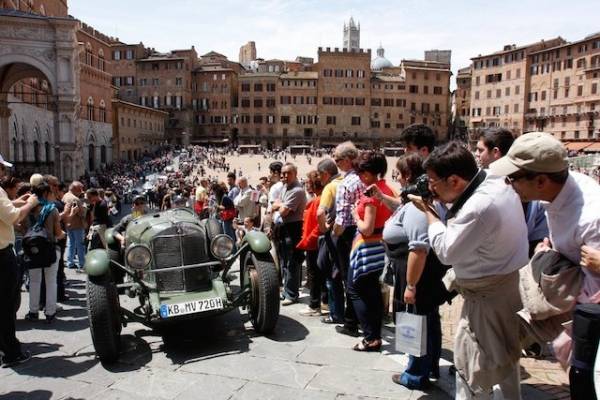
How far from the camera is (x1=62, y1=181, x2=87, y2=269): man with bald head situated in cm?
858

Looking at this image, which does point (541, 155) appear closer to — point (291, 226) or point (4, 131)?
point (291, 226)

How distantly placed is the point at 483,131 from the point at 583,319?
2834 millimetres

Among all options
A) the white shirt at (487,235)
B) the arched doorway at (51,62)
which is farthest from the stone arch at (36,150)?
the white shirt at (487,235)

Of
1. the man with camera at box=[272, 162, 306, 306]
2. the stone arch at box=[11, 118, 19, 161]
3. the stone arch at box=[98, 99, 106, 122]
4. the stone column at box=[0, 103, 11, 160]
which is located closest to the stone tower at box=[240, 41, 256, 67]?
the stone arch at box=[98, 99, 106, 122]

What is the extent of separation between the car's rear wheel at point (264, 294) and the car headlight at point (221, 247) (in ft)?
0.99

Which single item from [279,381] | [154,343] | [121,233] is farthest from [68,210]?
[279,381]

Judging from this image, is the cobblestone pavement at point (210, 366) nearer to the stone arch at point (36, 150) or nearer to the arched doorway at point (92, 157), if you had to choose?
the stone arch at point (36, 150)

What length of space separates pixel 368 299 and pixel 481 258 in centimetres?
185

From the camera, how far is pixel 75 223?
9133 millimetres

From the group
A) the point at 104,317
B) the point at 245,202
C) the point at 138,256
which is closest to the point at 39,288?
the point at 138,256

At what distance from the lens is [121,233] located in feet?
23.3

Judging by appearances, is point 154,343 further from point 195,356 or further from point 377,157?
point 377,157

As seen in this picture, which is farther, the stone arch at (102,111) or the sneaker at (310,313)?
the stone arch at (102,111)

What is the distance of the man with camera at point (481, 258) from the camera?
2816mm
